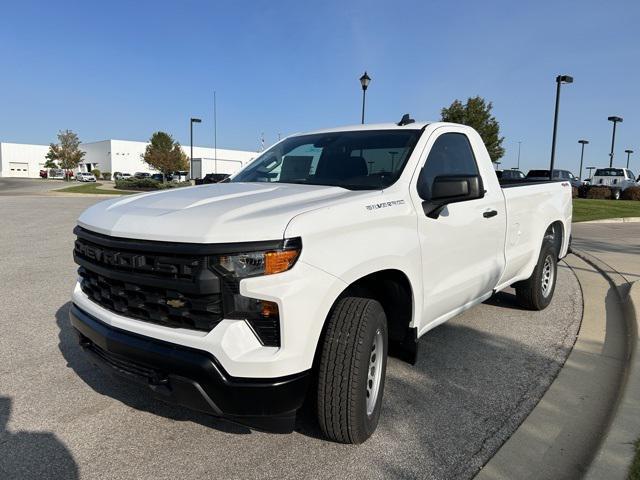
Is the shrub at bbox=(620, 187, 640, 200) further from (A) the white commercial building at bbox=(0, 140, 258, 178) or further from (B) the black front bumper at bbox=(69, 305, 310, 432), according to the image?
(A) the white commercial building at bbox=(0, 140, 258, 178)

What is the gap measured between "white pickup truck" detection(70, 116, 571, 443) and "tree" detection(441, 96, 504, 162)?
1063 inches

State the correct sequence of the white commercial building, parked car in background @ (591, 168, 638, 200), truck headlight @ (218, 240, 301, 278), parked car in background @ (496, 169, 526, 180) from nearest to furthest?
truck headlight @ (218, 240, 301, 278)
parked car in background @ (496, 169, 526, 180)
parked car in background @ (591, 168, 638, 200)
the white commercial building

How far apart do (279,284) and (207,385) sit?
574 millimetres

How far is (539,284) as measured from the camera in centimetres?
517

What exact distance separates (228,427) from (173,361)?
864 millimetres

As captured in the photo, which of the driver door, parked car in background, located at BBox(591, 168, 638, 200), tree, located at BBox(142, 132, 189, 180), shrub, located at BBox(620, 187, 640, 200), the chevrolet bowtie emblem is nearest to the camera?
the chevrolet bowtie emblem

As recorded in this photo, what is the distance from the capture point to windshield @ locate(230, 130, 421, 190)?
3.32 m

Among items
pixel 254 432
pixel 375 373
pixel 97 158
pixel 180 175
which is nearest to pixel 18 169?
pixel 97 158

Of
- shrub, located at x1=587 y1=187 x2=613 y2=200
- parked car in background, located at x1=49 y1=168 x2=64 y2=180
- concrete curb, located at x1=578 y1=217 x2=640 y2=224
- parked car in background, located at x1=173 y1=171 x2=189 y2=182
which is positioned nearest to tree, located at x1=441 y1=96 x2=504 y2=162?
shrub, located at x1=587 y1=187 x2=613 y2=200

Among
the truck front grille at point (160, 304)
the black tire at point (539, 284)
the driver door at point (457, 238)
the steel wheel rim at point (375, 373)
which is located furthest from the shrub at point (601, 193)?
the truck front grille at point (160, 304)

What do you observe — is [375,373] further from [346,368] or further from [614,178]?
[614,178]

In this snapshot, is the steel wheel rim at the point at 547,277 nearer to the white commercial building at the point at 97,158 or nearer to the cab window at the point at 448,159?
the cab window at the point at 448,159

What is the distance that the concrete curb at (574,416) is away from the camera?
8.34 ft

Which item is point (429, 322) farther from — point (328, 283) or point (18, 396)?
point (18, 396)
